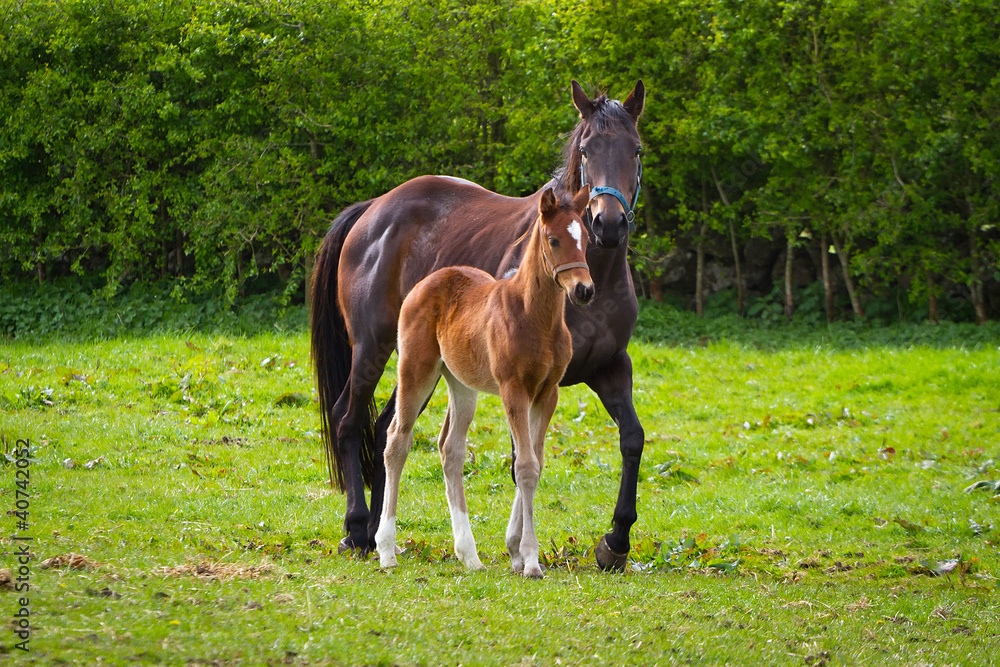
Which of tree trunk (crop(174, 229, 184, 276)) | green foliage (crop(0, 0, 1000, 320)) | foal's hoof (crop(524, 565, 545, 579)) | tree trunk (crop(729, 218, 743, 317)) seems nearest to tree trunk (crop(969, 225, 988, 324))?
green foliage (crop(0, 0, 1000, 320))

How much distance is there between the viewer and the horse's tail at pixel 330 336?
732 centimetres

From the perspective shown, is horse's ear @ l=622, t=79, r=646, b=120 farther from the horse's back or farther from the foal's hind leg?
the foal's hind leg

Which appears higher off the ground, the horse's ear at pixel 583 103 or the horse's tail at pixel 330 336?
the horse's ear at pixel 583 103

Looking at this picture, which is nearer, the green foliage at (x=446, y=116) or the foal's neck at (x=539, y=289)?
the foal's neck at (x=539, y=289)

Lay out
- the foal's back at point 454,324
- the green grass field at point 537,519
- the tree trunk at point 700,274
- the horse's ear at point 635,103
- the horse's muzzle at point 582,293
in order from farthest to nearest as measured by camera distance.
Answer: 1. the tree trunk at point 700,274
2. the horse's ear at point 635,103
3. the foal's back at point 454,324
4. the horse's muzzle at point 582,293
5. the green grass field at point 537,519

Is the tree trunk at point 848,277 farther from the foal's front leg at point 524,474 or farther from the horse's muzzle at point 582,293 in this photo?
the horse's muzzle at point 582,293

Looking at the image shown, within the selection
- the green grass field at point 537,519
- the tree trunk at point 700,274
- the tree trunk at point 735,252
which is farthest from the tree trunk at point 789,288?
the green grass field at point 537,519

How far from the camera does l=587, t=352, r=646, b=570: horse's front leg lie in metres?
5.69

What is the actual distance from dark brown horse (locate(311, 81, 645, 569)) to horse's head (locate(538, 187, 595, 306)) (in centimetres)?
32

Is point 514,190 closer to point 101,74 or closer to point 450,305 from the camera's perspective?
point 101,74

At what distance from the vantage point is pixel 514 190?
19.0 m

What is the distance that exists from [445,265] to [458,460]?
1882mm

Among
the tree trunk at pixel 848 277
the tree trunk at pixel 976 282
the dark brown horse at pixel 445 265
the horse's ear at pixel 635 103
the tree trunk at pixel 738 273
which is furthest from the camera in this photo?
the tree trunk at pixel 738 273

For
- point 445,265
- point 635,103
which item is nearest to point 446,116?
point 445,265
